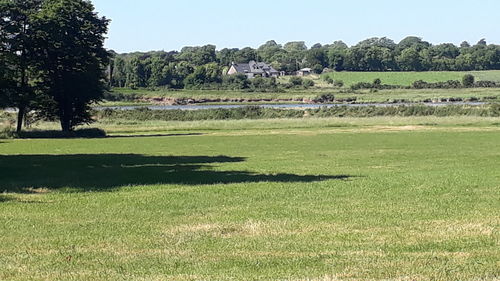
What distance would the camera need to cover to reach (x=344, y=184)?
24.0 m

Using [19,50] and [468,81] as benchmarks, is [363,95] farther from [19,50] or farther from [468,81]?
[19,50]

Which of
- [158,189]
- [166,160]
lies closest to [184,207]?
[158,189]

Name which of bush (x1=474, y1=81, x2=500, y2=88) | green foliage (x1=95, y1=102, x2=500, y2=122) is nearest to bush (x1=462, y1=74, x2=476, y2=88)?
bush (x1=474, y1=81, x2=500, y2=88)

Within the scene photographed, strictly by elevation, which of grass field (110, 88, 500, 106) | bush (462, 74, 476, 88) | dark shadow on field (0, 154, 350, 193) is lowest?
grass field (110, 88, 500, 106)

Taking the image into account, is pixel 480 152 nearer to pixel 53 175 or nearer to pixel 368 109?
pixel 53 175

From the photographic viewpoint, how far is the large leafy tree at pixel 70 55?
224 feet

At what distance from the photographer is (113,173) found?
98.9 ft

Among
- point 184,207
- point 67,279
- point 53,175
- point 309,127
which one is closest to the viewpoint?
point 67,279

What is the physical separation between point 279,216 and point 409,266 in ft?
20.0

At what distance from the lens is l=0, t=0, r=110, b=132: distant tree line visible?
220ft

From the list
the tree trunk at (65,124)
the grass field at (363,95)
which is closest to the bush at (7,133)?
the tree trunk at (65,124)

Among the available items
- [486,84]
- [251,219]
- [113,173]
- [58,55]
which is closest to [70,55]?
[58,55]

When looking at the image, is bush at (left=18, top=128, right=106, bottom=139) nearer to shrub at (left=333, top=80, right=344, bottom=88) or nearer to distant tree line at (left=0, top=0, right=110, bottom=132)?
distant tree line at (left=0, top=0, right=110, bottom=132)

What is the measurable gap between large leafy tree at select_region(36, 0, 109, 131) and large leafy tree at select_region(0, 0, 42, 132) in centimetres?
101
